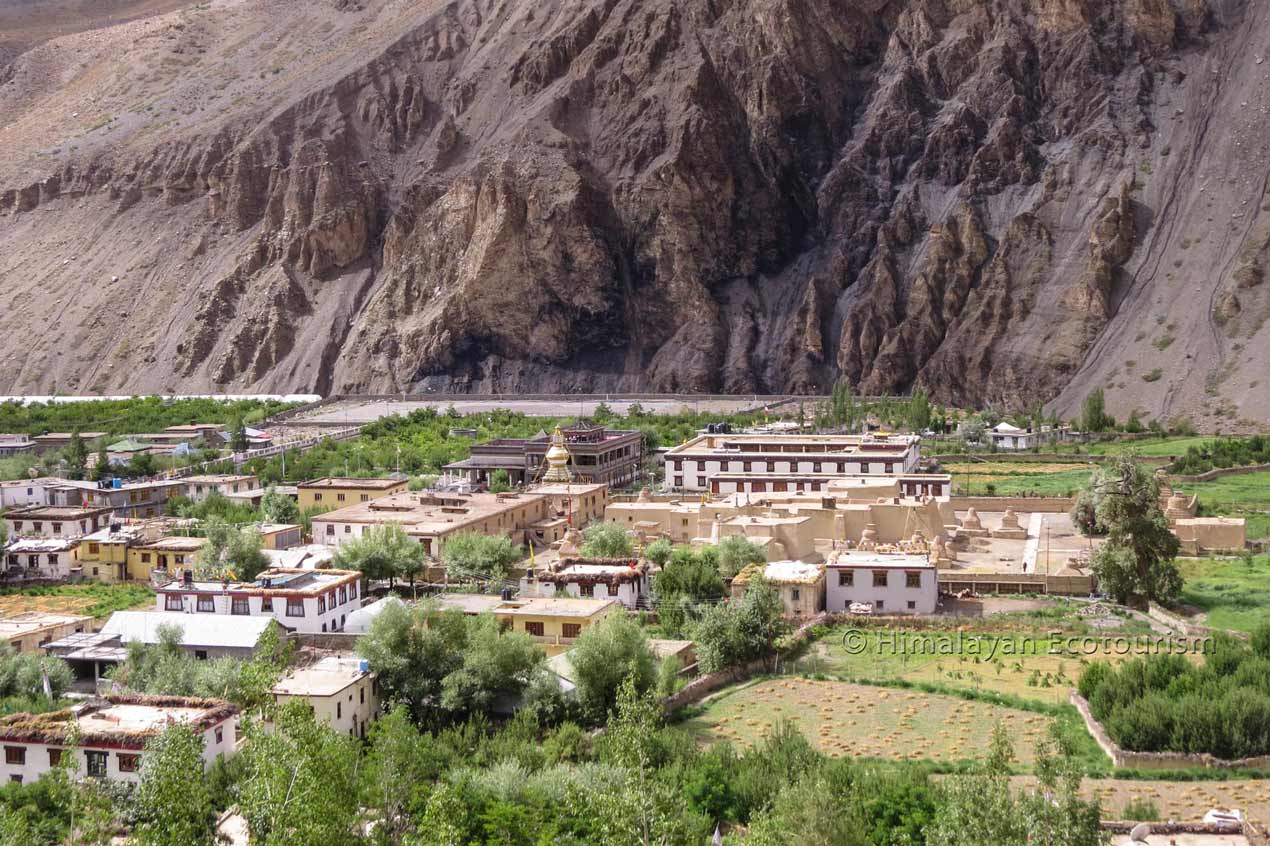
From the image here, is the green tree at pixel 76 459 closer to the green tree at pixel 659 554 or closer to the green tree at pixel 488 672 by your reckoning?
the green tree at pixel 659 554

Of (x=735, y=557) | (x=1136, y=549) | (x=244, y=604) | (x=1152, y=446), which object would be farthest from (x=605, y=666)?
(x=1152, y=446)

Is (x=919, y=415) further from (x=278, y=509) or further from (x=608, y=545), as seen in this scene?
(x=608, y=545)

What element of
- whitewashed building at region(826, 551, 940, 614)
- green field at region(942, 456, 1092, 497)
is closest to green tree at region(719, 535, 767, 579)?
whitewashed building at region(826, 551, 940, 614)

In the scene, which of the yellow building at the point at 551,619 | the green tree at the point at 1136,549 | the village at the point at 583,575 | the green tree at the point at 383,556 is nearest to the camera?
the village at the point at 583,575

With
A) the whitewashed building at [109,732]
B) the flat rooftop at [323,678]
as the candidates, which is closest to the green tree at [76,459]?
the flat rooftop at [323,678]

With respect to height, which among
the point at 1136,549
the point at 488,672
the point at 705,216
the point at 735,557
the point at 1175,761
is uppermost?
the point at 705,216

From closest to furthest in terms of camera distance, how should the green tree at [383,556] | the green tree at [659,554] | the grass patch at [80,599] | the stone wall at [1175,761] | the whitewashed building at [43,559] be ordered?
the stone wall at [1175,761], the grass patch at [80,599], the green tree at [383,556], the green tree at [659,554], the whitewashed building at [43,559]
